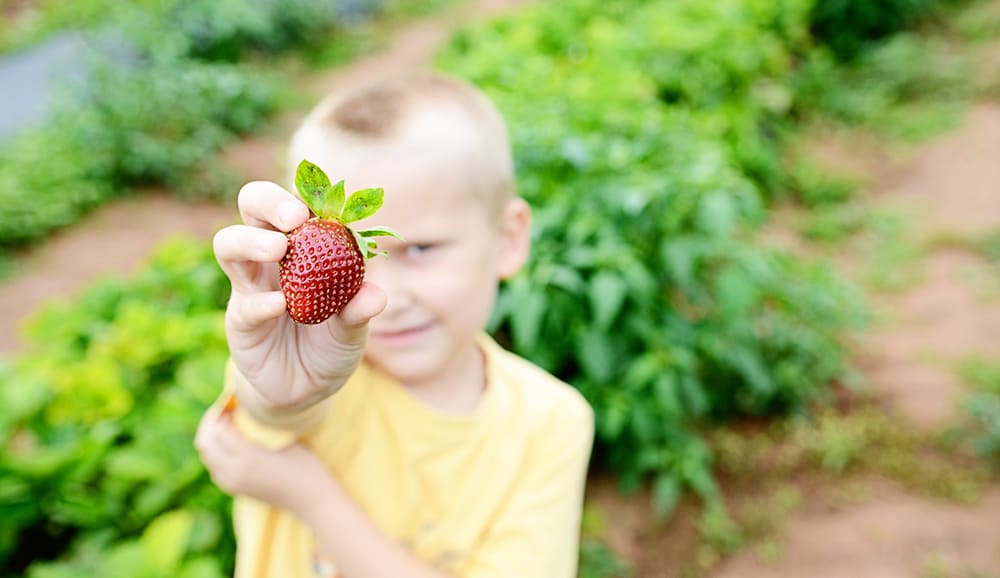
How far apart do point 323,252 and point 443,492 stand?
0.71m

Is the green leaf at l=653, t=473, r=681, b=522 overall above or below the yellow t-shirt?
below

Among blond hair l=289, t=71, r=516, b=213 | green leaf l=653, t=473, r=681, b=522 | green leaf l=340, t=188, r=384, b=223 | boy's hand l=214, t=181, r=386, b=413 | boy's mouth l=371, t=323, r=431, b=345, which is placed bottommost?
green leaf l=653, t=473, r=681, b=522

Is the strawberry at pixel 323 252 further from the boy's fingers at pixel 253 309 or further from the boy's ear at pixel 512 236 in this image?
the boy's ear at pixel 512 236

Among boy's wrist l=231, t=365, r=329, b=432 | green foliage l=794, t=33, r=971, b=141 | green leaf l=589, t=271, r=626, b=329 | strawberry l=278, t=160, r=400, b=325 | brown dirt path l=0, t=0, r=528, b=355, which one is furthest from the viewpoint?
green foliage l=794, t=33, r=971, b=141

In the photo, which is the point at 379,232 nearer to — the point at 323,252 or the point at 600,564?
the point at 323,252

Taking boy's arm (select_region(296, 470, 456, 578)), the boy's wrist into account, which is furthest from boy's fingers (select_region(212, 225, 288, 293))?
boy's arm (select_region(296, 470, 456, 578))

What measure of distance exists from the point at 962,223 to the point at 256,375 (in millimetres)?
4857

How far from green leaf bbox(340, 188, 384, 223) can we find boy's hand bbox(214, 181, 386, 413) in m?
0.04

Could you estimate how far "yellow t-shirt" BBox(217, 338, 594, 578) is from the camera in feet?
4.27

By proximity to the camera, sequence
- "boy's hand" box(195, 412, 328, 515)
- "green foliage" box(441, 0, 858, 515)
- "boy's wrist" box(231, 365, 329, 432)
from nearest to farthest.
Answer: "boy's wrist" box(231, 365, 329, 432) < "boy's hand" box(195, 412, 328, 515) < "green foliage" box(441, 0, 858, 515)

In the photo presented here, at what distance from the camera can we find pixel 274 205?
2.43 feet

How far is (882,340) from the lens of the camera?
387 cm

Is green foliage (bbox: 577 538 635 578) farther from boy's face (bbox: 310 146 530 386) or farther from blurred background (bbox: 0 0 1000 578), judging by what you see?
boy's face (bbox: 310 146 530 386)

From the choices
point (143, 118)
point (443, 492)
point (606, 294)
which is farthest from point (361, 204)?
point (143, 118)
